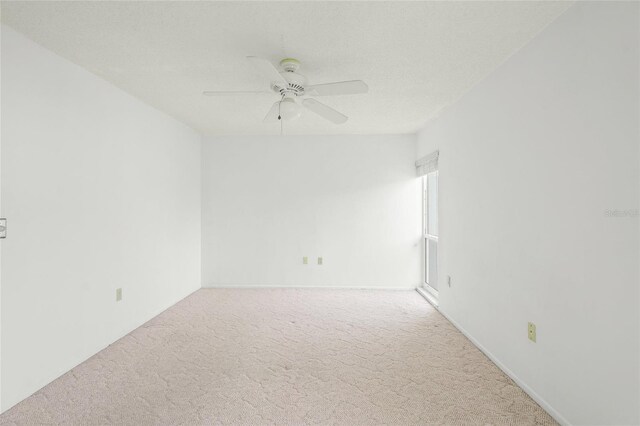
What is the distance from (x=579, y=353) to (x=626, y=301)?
0.43m

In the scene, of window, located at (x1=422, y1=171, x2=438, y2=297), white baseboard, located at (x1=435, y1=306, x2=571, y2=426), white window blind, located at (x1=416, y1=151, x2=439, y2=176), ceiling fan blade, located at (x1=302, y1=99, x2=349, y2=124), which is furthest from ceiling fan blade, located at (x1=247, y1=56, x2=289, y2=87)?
window, located at (x1=422, y1=171, x2=438, y2=297)

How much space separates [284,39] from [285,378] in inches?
88.4

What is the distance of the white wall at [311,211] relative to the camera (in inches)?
194

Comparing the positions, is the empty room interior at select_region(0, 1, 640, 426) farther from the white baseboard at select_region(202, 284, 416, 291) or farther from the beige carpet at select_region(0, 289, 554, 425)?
the white baseboard at select_region(202, 284, 416, 291)

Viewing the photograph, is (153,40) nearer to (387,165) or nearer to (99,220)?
(99,220)

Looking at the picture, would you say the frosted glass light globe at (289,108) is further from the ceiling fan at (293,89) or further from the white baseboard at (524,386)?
the white baseboard at (524,386)

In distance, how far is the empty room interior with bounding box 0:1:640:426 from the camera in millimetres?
1663

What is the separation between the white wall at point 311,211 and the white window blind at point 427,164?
24cm

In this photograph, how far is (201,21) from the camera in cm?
190

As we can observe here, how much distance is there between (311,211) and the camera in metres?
4.99

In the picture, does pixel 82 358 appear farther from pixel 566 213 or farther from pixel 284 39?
pixel 566 213

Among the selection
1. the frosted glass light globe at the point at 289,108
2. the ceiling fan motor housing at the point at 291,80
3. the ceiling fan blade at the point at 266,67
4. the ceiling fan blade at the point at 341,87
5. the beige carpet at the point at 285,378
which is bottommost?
the beige carpet at the point at 285,378

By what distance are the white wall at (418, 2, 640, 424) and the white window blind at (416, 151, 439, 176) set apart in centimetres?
111

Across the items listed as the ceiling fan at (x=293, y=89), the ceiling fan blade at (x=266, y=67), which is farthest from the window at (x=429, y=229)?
the ceiling fan blade at (x=266, y=67)
